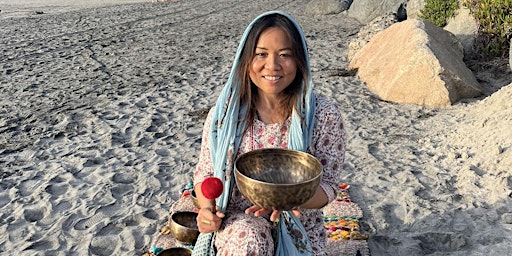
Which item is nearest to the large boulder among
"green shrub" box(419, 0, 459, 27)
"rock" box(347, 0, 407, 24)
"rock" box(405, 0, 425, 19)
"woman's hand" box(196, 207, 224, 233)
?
"green shrub" box(419, 0, 459, 27)

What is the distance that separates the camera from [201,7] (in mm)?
21672

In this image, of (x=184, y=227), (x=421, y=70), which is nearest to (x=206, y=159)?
(x=184, y=227)

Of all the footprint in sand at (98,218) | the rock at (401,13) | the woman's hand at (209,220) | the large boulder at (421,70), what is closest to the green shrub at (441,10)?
the large boulder at (421,70)

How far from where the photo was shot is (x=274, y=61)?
2.59 meters

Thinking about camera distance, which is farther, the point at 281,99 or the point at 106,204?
the point at 106,204

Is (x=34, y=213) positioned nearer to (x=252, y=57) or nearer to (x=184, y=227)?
(x=184, y=227)

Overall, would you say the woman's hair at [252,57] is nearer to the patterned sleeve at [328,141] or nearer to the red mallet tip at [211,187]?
the patterned sleeve at [328,141]

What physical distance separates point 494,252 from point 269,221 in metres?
1.99

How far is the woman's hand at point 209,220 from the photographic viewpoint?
8.15ft

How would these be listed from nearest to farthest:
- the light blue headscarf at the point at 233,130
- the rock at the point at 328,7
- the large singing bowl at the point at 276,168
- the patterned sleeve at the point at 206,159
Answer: the large singing bowl at the point at 276,168 < the light blue headscarf at the point at 233,130 < the patterned sleeve at the point at 206,159 < the rock at the point at 328,7

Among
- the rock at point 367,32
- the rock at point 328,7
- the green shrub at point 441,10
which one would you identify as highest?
the green shrub at point 441,10

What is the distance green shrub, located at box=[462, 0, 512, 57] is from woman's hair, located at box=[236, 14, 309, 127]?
7.27 meters

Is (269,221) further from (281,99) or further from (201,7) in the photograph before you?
(201,7)

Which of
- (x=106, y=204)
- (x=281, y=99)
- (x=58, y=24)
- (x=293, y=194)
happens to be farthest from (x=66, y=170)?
(x=58, y=24)
